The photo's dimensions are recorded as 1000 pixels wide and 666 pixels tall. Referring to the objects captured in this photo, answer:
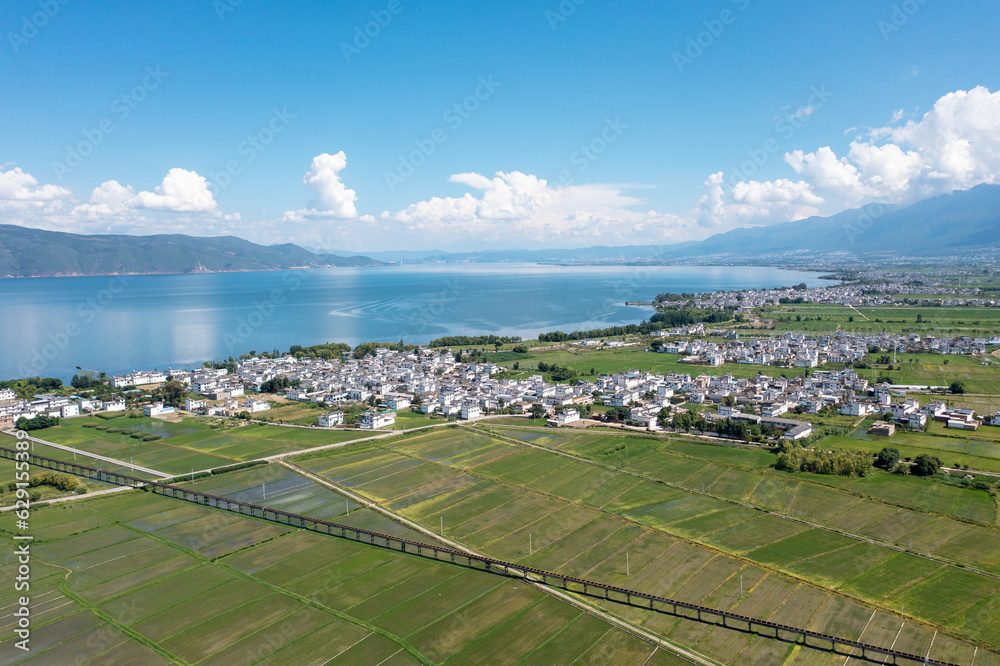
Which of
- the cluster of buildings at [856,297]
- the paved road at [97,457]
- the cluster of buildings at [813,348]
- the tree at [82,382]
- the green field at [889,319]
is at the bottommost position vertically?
the paved road at [97,457]

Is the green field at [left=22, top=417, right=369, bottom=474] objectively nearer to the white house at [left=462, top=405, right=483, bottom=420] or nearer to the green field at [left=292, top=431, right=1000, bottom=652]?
the green field at [left=292, top=431, right=1000, bottom=652]

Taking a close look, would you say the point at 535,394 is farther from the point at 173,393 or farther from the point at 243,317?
the point at 243,317

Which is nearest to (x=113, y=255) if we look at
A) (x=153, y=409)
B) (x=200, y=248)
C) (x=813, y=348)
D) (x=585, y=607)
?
(x=200, y=248)

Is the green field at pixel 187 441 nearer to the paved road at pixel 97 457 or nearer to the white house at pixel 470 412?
the paved road at pixel 97 457

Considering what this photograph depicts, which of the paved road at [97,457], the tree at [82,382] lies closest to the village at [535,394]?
the tree at [82,382]

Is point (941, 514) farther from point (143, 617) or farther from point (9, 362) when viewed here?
point (9, 362)

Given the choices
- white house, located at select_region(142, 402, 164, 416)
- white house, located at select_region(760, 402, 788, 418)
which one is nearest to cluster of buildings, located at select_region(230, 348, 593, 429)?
white house, located at select_region(142, 402, 164, 416)
